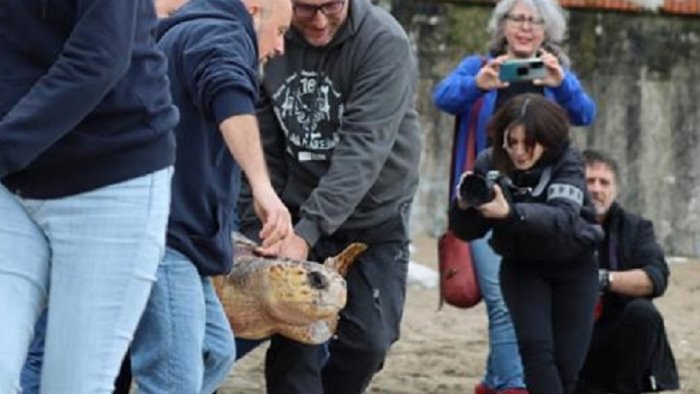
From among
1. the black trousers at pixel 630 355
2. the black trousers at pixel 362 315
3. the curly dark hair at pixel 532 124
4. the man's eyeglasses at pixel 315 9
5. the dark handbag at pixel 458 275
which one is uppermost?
the man's eyeglasses at pixel 315 9

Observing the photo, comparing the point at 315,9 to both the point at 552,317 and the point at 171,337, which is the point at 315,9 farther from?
the point at 171,337

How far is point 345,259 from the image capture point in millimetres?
7262

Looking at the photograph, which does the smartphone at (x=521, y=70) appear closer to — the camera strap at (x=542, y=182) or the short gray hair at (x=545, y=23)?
the short gray hair at (x=545, y=23)

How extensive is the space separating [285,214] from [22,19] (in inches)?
44.0

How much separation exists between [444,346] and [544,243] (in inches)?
108

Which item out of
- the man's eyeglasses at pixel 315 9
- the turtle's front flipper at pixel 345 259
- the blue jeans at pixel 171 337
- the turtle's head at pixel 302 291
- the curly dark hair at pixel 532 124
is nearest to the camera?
the blue jeans at pixel 171 337

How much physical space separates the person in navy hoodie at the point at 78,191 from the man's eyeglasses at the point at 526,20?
13.7 ft

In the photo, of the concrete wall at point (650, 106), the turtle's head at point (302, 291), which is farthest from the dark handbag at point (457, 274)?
the concrete wall at point (650, 106)

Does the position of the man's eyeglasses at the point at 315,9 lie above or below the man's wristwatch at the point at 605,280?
above

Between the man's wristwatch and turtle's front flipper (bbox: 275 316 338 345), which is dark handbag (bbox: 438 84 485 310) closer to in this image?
the man's wristwatch

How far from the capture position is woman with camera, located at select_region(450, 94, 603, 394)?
26.3 ft

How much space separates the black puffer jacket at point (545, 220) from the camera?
26.0ft

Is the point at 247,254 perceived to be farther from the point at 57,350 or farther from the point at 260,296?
the point at 57,350

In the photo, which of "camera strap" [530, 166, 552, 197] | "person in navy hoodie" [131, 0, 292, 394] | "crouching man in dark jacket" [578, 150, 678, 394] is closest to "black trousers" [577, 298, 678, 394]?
"crouching man in dark jacket" [578, 150, 678, 394]
